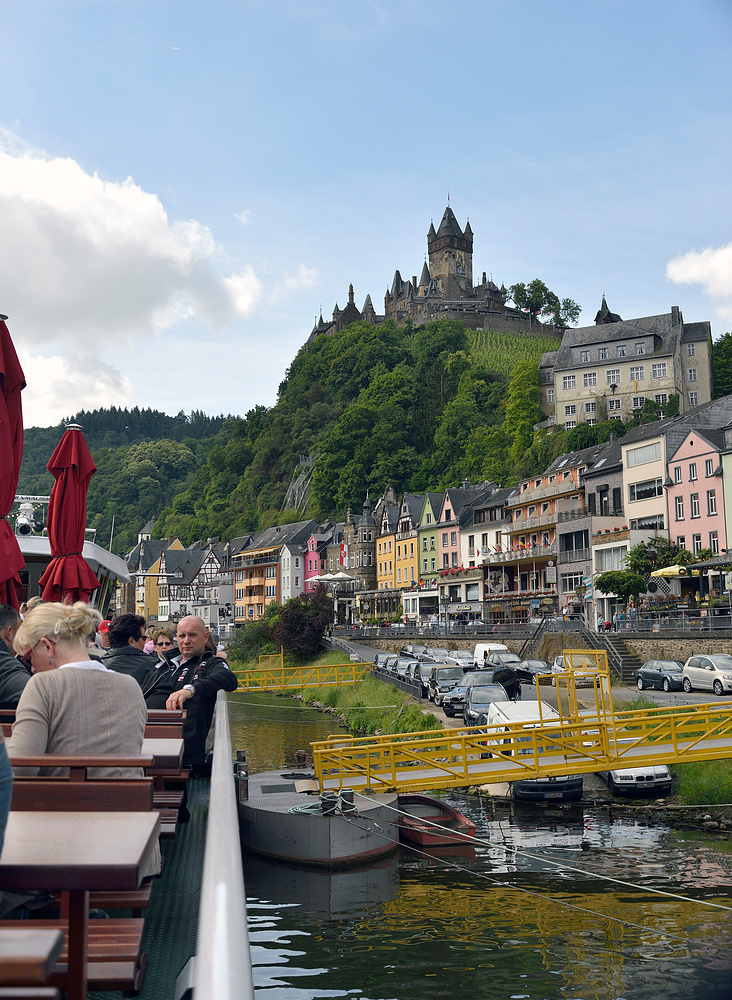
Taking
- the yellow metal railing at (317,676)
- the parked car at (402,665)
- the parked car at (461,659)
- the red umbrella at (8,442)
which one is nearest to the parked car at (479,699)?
the parked car at (402,665)

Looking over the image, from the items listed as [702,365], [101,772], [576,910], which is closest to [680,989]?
[576,910]

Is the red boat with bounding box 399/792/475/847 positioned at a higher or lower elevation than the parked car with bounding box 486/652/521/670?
lower

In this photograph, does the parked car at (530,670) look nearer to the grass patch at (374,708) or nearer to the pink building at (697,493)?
the grass patch at (374,708)

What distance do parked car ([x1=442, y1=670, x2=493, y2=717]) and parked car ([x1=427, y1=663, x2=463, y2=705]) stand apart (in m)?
1.16

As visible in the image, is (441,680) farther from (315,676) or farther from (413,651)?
(315,676)

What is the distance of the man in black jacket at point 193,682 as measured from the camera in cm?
771

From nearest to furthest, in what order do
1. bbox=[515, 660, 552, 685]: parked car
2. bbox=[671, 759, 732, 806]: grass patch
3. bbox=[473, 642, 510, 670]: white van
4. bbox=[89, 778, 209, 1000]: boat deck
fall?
bbox=[89, 778, 209, 1000]: boat deck → bbox=[671, 759, 732, 806]: grass patch → bbox=[515, 660, 552, 685]: parked car → bbox=[473, 642, 510, 670]: white van

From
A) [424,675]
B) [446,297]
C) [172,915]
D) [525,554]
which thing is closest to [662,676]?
[424,675]

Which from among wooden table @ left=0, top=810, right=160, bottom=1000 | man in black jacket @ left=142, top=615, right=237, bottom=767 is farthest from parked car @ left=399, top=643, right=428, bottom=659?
wooden table @ left=0, top=810, right=160, bottom=1000

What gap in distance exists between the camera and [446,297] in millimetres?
147250

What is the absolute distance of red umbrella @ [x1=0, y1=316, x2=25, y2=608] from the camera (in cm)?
915

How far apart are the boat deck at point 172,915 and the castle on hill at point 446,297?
133 meters

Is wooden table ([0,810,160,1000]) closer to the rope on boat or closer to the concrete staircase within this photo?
the rope on boat

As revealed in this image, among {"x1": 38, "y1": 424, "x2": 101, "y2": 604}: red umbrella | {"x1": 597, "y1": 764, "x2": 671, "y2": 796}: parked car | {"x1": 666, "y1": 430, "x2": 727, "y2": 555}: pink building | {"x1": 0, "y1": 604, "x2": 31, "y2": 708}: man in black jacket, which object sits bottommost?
{"x1": 597, "y1": 764, "x2": 671, "y2": 796}: parked car
